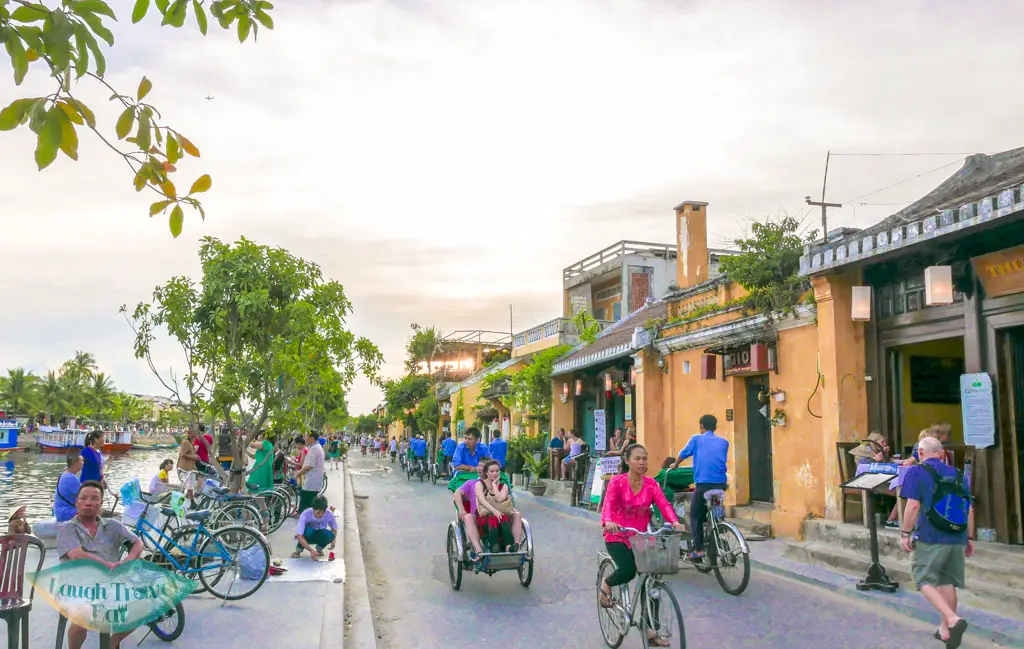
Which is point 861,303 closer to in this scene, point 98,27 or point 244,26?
point 244,26

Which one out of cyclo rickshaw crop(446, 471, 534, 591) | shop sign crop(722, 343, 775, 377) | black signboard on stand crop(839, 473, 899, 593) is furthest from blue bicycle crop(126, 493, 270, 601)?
shop sign crop(722, 343, 775, 377)

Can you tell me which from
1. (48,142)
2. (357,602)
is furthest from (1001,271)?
(48,142)

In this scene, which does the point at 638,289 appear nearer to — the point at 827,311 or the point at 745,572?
the point at 827,311

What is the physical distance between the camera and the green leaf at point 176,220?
316 centimetres

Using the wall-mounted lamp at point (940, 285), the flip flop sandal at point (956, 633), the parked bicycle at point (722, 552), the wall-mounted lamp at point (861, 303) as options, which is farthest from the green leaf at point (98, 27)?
the wall-mounted lamp at point (861, 303)

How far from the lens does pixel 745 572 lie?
793 cm

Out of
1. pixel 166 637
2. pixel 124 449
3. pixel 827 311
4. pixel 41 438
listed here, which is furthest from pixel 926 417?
pixel 124 449

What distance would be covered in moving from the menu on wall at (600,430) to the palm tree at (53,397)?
8051 cm

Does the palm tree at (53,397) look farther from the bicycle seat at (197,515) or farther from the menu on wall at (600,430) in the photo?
the bicycle seat at (197,515)

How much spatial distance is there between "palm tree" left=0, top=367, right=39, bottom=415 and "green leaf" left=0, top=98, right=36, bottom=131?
298 ft

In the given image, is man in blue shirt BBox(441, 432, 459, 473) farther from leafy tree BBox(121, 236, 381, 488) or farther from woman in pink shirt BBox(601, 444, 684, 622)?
woman in pink shirt BBox(601, 444, 684, 622)

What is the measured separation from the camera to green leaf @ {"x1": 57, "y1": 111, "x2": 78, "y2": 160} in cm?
279

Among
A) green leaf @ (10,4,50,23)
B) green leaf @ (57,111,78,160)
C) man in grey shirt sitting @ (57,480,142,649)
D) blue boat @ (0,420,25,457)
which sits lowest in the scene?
blue boat @ (0,420,25,457)

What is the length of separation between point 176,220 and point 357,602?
5460mm
